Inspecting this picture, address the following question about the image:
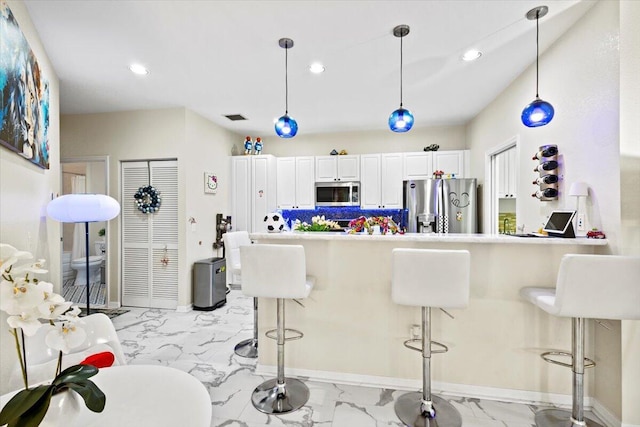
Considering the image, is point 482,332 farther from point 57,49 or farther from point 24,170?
point 57,49

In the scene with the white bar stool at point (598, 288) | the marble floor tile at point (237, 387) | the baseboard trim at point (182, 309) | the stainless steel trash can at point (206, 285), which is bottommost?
the marble floor tile at point (237, 387)

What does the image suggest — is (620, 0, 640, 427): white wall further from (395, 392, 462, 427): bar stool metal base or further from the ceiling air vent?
the ceiling air vent

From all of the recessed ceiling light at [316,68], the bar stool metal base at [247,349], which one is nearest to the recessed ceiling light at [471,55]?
the recessed ceiling light at [316,68]

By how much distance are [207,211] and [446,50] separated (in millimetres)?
3709

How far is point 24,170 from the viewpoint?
1.93 m

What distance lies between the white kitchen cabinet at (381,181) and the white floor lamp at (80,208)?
351 centimetres

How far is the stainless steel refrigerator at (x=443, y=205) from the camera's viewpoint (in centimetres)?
442

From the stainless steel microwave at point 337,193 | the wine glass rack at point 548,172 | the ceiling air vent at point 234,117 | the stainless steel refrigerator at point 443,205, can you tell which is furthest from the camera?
the stainless steel microwave at point 337,193

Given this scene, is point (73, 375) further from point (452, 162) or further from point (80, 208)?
point (452, 162)

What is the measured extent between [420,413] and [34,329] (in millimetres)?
2205

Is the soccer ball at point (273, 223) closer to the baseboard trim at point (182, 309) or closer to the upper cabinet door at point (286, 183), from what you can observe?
the baseboard trim at point (182, 309)

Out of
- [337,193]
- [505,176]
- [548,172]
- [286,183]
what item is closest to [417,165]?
[505,176]

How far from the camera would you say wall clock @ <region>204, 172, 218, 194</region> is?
15.2 ft

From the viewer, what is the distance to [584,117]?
2.19 metres
